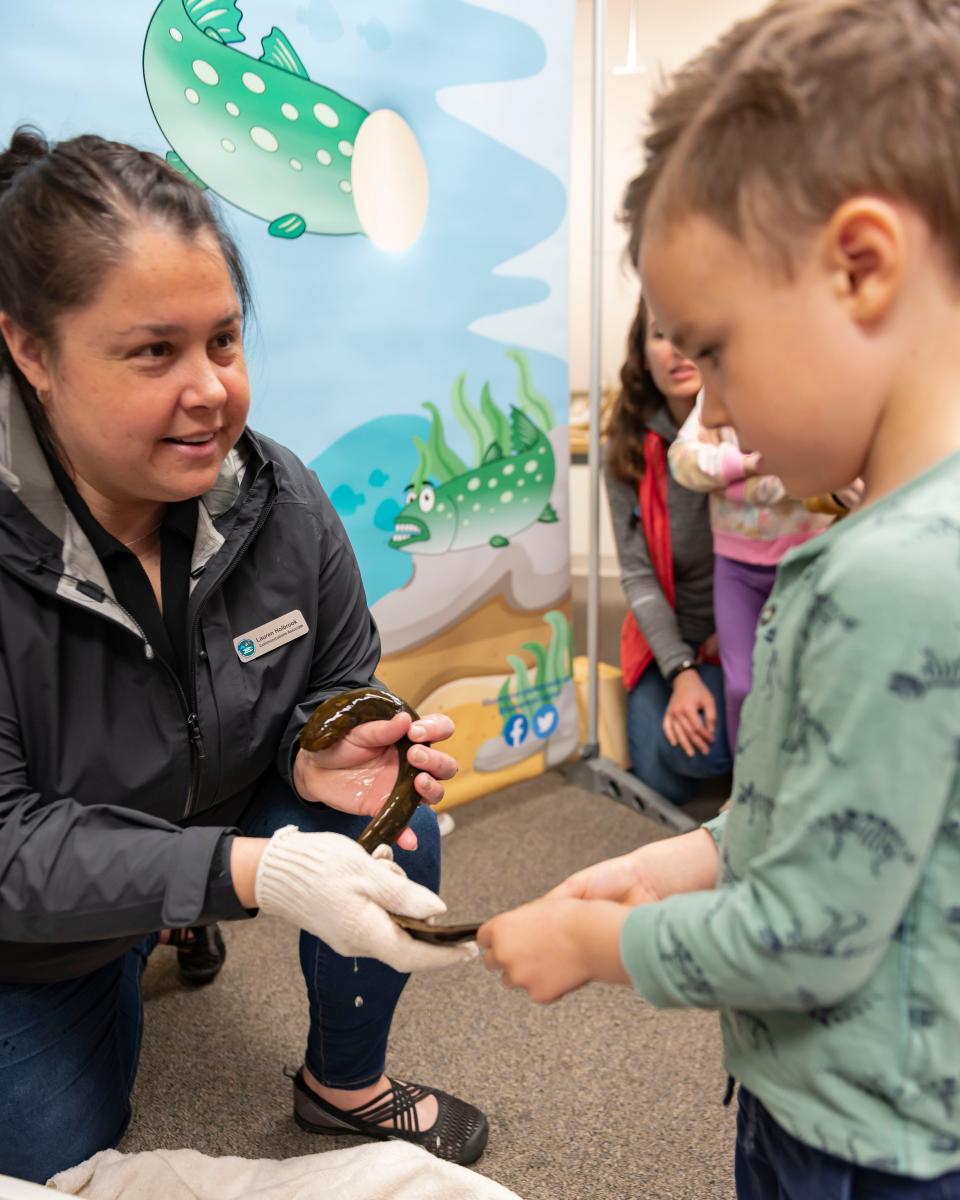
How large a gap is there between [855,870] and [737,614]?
4.47 ft

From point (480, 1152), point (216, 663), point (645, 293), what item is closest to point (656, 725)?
point (480, 1152)

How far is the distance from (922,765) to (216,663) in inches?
A: 29.4

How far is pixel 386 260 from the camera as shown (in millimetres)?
1690

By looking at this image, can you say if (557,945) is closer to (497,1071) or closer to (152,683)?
(152,683)

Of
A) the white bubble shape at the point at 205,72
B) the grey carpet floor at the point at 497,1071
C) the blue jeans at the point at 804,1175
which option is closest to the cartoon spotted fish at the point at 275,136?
the white bubble shape at the point at 205,72

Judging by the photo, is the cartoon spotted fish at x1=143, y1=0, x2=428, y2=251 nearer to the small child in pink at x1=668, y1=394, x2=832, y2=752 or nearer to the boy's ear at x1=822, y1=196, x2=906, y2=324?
the small child in pink at x1=668, y1=394, x2=832, y2=752

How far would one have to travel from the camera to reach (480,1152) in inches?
47.7

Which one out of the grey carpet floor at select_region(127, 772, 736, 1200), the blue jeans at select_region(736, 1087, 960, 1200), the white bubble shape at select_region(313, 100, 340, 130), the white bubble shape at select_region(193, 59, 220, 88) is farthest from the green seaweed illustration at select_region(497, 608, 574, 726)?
the blue jeans at select_region(736, 1087, 960, 1200)

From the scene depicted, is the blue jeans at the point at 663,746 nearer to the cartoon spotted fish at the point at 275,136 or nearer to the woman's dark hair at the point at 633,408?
the woman's dark hair at the point at 633,408

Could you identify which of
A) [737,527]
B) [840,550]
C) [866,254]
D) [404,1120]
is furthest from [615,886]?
[737,527]

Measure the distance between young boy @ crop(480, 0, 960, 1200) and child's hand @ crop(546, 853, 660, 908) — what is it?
0.16 metres

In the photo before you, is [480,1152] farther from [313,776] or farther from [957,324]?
[957,324]

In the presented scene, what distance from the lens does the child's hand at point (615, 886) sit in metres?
0.78

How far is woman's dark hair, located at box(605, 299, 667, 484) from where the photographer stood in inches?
76.6
